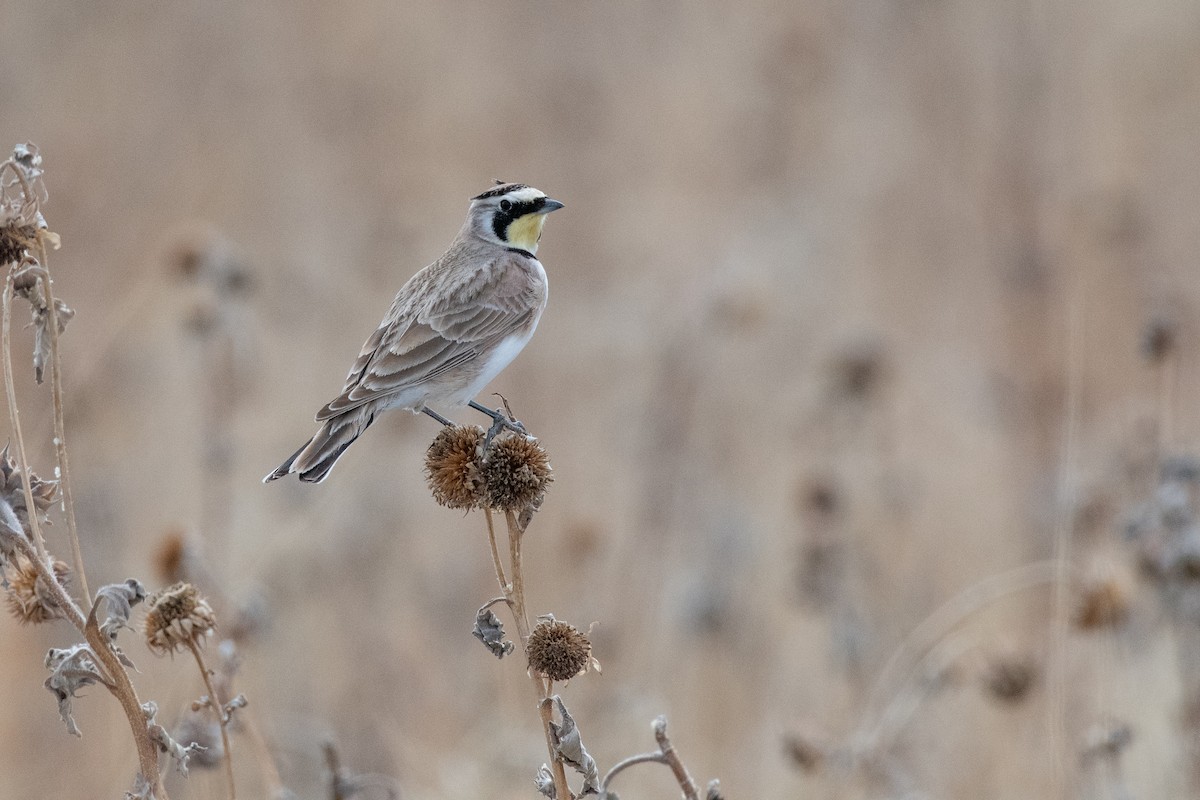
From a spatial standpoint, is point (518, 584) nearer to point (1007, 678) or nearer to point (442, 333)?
point (442, 333)

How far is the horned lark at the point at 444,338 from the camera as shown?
3.66 metres

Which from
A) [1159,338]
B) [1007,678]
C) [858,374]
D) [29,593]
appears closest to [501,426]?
[29,593]

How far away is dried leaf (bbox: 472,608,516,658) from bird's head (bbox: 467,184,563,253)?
2149 millimetres

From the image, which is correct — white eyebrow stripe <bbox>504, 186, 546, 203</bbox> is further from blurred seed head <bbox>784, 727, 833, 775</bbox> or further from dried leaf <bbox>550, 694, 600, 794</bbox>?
dried leaf <bbox>550, 694, 600, 794</bbox>

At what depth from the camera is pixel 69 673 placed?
223cm

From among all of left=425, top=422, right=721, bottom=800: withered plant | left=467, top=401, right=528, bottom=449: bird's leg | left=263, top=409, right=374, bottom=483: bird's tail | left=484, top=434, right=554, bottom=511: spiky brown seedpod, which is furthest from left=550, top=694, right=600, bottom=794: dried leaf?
left=263, top=409, right=374, bottom=483: bird's tail

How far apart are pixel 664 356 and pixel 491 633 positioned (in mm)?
5870

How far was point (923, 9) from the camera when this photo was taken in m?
17.8

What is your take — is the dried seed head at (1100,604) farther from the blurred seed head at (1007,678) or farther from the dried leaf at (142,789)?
the dried leaf at (142,789)

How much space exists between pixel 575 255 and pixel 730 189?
2812mm

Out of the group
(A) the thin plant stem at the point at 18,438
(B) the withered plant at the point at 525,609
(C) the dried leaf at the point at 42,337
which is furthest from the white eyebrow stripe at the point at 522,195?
(A) the thin plant stem at the point at 18,438

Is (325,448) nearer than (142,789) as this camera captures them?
No

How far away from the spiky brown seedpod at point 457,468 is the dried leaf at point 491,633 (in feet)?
0.87

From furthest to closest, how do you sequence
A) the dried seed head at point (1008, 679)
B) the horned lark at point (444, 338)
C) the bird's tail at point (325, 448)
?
the dried seed head at point (1008, 679) → the horned lark at point (444, 338) → the bird's tail at point (325, 448)
